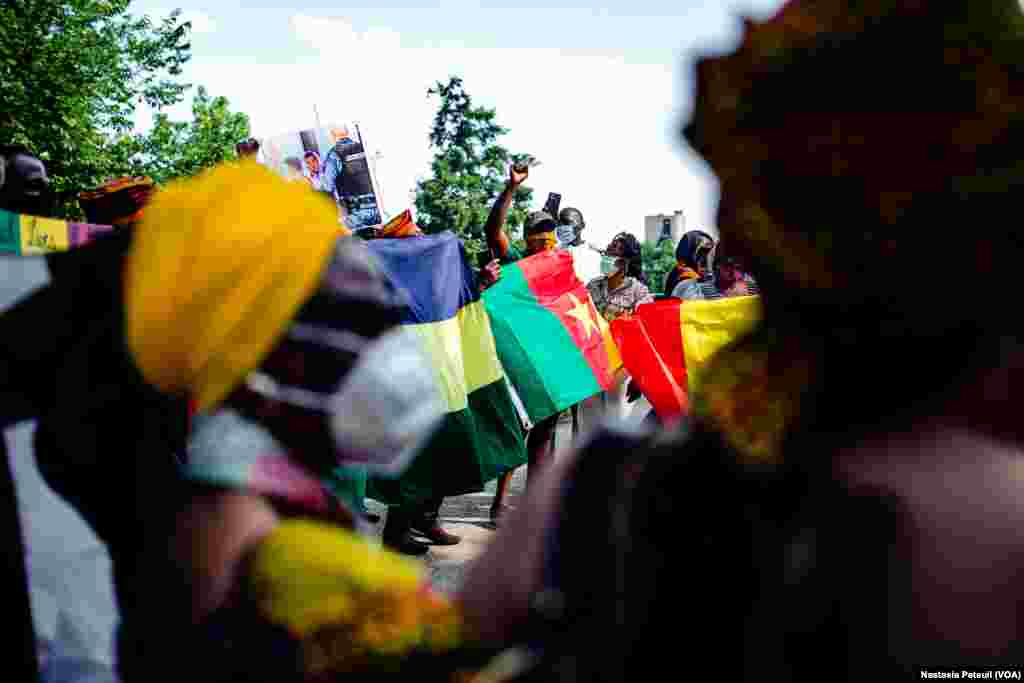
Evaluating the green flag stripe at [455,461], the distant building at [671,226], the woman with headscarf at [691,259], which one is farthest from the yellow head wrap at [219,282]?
the distant building at [671,226]

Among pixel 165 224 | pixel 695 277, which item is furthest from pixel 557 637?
pixel 695 277

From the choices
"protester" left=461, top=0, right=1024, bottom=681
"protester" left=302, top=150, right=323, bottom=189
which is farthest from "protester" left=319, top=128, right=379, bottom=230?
"protester" left=461, top=0, right=1024, bottom=681

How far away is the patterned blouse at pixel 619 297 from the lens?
7781 mm

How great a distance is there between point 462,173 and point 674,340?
100 feet

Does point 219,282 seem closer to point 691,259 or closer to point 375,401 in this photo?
point 375,401

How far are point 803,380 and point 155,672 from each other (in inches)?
36.4

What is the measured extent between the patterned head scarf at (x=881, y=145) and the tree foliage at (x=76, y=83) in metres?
13.2

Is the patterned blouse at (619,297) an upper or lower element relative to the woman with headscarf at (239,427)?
lower

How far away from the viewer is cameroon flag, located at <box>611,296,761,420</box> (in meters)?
5.69

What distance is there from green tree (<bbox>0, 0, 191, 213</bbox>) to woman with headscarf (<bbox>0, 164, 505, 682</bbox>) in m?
12.6

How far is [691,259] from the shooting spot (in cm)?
701

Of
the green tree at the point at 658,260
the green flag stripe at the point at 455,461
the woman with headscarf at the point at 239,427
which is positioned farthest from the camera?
the green tree at the point at 658,260

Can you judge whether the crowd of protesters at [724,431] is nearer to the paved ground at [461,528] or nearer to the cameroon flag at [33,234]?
the cameroon flag at [33,234]

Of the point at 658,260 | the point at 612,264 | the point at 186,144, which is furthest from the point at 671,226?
the point at 612,264
